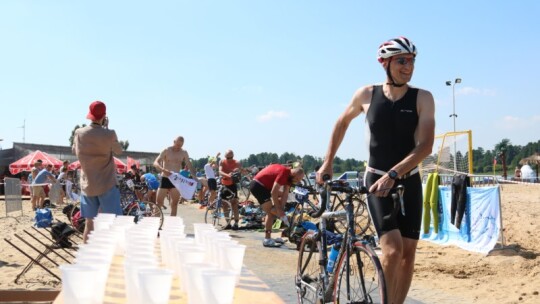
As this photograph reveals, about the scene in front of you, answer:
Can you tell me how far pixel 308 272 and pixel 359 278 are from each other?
3.21 feet

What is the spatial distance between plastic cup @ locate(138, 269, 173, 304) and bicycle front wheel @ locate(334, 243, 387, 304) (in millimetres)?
1900

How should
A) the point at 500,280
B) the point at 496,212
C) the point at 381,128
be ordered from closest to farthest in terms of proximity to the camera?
the point at 381,128 → the point at 500,280 → the point at 496,212

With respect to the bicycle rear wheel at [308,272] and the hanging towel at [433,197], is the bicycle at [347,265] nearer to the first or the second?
the bicycle rear wheel at [308,272]

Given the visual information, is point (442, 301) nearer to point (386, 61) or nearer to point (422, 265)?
point (422, 265)

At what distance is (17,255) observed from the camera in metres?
8.77

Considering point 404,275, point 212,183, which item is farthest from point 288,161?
point 404,275

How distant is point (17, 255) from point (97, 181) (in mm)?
3798

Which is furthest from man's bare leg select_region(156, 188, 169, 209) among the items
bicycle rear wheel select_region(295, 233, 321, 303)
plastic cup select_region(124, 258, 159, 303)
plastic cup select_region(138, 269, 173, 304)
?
plastic cup select_region(138, 269, 173, 304)

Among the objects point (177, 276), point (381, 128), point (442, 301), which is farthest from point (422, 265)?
point (177, 276)

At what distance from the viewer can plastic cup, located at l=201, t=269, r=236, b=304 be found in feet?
4.80

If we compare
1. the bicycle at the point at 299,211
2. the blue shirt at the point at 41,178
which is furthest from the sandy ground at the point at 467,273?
the blue shirt at the point at 41,178

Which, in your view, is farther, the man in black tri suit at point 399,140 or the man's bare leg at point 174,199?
the man's bare leg at point 174,199

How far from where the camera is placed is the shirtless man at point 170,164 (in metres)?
10.5

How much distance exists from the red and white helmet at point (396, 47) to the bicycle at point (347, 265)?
90 cm
